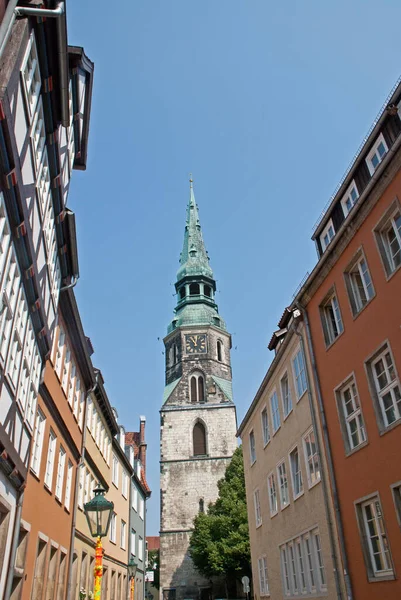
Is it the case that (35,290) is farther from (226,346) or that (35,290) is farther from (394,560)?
(226,346)

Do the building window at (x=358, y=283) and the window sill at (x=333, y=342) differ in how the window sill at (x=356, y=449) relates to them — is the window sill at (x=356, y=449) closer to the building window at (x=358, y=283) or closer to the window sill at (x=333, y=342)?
the window sill at (x=333, y=342)

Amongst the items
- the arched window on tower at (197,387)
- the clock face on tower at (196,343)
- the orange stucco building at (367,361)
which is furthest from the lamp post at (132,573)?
the clock face on tower at (196,343)

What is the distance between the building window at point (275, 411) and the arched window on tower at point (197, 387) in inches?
1444

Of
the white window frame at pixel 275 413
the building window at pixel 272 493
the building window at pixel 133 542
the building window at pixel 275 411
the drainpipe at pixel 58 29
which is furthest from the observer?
the building window at pixel 133 542

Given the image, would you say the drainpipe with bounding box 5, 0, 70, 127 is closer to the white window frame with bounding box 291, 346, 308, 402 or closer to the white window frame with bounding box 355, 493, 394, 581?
the white window frame with bounding box 291, 346, 308, 402

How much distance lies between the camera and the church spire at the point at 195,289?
6312cm

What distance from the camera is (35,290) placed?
33.0 ft

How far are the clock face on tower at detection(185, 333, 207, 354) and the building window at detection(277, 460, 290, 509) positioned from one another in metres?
40.8

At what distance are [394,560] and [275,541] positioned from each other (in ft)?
30.9

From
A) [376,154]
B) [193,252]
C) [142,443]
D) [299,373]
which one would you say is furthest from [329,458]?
[193,252]

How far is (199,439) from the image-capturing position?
53.9 metres

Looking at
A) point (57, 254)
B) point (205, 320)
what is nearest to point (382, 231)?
point (57, 254)

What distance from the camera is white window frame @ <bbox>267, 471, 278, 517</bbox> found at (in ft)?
63.4

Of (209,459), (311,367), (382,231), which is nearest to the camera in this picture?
(382,231)
